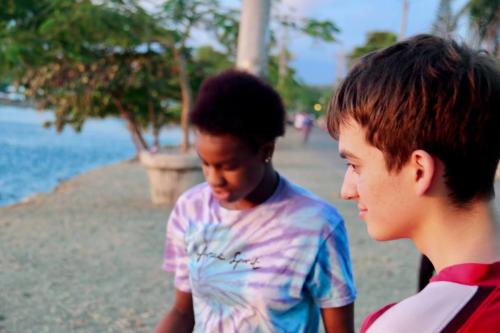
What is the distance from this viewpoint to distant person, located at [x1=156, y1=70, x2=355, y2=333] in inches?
73.7

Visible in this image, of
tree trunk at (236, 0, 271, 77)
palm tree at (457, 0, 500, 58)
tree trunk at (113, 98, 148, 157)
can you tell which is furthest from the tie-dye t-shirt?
tree trunk at (113, 98, 148, 157)

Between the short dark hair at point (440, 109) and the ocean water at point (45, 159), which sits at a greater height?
the short dark hair at point (440, 109)

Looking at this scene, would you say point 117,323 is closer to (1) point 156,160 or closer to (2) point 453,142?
(2) point 453,142

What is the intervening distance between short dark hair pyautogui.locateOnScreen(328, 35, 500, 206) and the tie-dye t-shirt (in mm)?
772

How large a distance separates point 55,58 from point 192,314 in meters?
9.97

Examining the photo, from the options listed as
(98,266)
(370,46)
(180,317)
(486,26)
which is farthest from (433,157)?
(370,46)

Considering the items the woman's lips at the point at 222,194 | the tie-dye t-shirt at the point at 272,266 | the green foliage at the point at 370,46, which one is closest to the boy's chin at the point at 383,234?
the green foliage at the point at 370,46

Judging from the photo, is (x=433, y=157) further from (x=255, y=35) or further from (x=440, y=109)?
(x=255, y=35)

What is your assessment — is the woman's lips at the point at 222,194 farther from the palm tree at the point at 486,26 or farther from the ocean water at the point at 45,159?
the ocean water at the point at 45,159

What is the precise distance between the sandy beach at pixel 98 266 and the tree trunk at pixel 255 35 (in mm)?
2031

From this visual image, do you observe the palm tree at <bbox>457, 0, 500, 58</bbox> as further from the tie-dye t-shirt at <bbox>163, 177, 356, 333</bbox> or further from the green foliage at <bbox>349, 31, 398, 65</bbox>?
the tie-dye t-shirt at <bbox>163, 177, 356, 333</bbox>

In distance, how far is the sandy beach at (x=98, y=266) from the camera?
15.4 ft

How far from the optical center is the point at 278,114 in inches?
82.6

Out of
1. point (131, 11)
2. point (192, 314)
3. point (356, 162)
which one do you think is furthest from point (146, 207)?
point (356, 162)
